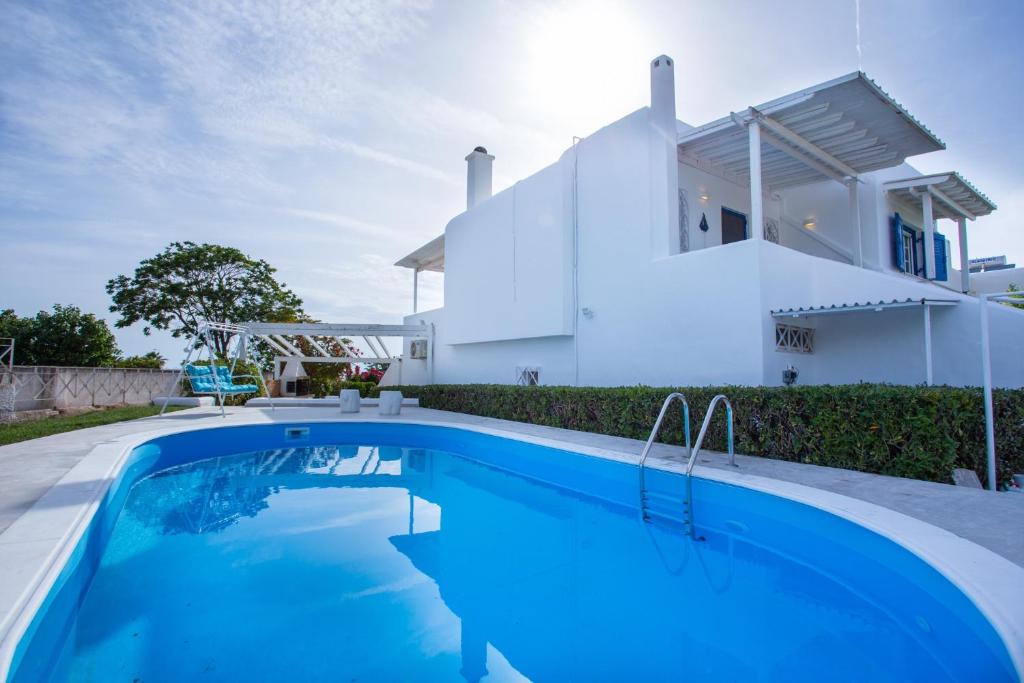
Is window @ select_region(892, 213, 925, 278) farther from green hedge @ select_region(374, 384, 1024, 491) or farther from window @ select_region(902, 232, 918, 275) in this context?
green hedge @ select_region(374, 384, 1024, 491)

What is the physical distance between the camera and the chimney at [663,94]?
10523 mm

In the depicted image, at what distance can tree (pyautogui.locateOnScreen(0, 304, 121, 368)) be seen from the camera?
1233 inches

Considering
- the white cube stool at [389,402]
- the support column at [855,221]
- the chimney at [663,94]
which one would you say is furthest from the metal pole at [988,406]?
the white cube stool at [389,402]

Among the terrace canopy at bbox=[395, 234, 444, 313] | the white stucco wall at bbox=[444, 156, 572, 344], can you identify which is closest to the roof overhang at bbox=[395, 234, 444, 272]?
the terrace canopy at bbox=[395, 234, 444, 313]

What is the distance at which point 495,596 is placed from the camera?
144 inches

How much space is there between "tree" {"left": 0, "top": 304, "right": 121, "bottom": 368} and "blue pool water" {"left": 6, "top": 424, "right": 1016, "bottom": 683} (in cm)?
3325

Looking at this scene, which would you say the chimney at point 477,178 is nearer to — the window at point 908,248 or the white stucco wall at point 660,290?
the white stucco wall at point 660,290

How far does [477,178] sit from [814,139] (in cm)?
974

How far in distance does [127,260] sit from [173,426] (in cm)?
2168

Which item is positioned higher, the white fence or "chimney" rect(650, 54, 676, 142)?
"chimney" rect(650, 54, 676, 142)

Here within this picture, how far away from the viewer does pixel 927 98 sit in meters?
10.1

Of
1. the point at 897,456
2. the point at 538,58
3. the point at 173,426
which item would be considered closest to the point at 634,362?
the point at 897,456

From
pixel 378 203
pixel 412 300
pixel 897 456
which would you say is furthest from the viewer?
pixel 412 300

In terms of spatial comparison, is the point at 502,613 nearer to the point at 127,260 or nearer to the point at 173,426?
the point at 173,426
